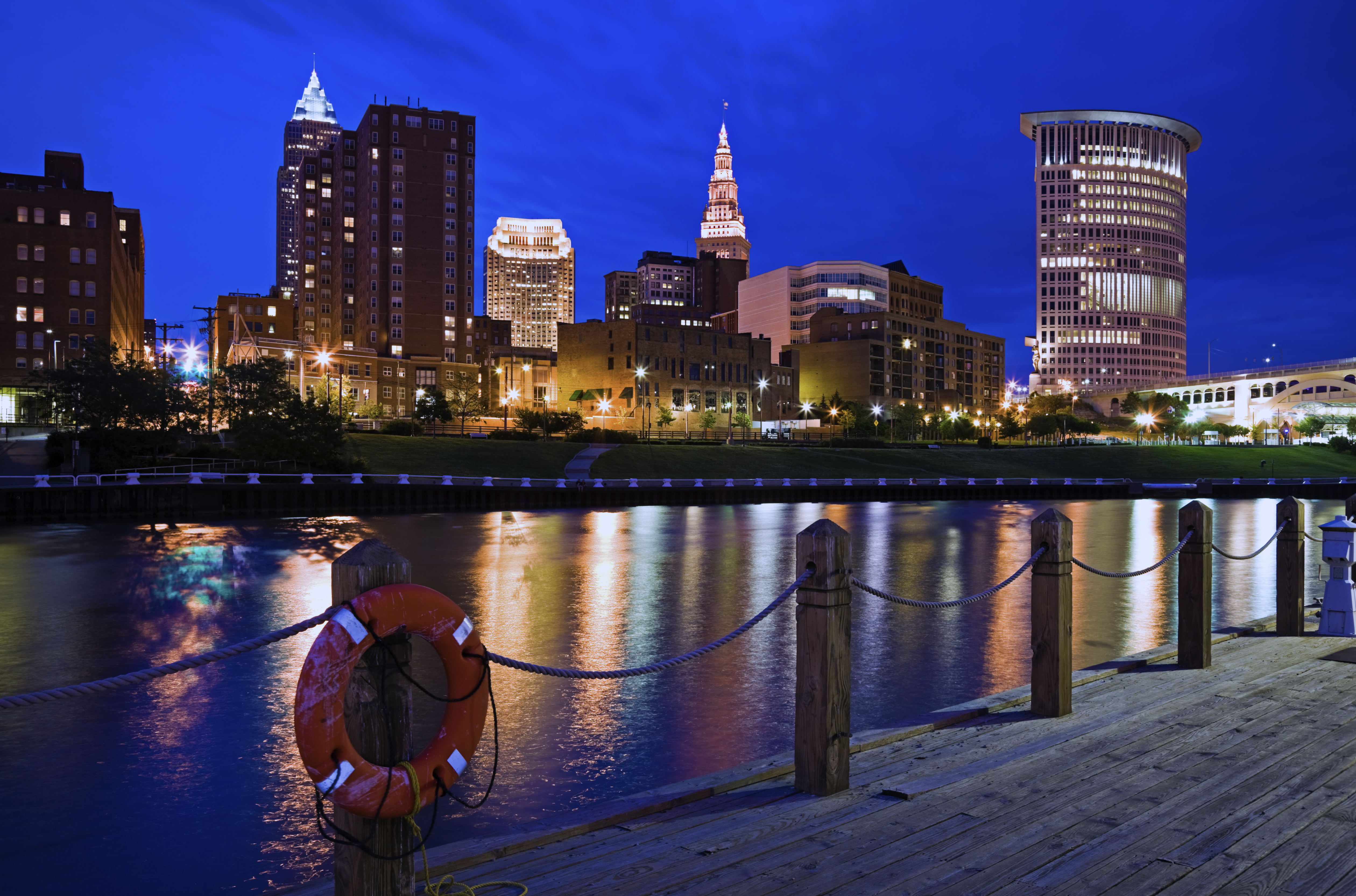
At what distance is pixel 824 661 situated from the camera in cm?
592

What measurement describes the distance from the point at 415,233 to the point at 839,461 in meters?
105

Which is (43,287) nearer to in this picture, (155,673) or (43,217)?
(43,217)

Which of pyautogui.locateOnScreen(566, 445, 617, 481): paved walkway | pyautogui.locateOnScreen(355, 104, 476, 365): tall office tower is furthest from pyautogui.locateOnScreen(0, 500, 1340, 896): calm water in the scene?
pyautogui.locateOnScreen(355, 104, 476, 365): tall office tower

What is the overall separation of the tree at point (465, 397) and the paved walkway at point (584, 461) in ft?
158

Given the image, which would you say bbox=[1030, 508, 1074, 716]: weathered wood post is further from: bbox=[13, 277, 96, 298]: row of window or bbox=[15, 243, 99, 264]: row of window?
bbox=[15, 243, 99, 264]: row of window

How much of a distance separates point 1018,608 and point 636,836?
47.9ft

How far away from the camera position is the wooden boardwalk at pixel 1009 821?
4730 millimetres

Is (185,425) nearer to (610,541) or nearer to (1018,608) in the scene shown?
(610,541)

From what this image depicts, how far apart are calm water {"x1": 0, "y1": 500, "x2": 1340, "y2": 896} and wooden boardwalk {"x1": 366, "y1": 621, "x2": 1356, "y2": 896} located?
224 centimetres

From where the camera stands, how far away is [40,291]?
10200 centimetres

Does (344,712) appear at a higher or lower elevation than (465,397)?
lower

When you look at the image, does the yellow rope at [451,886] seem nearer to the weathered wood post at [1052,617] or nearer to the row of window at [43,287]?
the weathered wood post at [1052,617]

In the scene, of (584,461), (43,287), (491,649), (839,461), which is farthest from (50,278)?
(491,649)

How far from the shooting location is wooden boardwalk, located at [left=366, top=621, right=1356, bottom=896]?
15.5 ft
